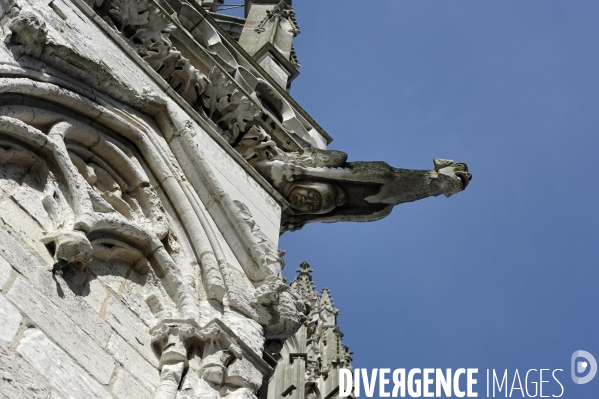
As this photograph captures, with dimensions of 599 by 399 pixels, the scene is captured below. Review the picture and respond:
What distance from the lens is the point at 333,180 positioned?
595 cm

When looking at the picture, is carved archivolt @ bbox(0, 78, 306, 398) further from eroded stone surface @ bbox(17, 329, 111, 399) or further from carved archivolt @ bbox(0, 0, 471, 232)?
carved archivolt @ bbox(0, 0, 471, 232)

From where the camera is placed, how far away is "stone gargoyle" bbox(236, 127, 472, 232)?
19.4 ft

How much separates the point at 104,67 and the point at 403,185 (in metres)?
2.20

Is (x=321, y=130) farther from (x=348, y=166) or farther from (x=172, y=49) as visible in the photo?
(x=172, y=49)

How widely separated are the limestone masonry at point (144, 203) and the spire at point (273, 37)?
1871 millimetres

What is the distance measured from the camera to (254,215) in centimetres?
529

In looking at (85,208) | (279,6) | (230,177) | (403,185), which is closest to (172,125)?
(230,177)

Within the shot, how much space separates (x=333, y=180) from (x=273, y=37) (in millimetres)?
3630

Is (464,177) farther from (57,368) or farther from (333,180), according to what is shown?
(57,368)

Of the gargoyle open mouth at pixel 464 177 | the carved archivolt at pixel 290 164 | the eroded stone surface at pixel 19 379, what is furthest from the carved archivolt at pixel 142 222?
the gargoyle open mouth at pixel 464 177

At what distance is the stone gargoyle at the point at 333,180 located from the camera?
19.4ft

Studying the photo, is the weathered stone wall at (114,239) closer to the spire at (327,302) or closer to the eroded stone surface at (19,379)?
the eroded stone surface at (19,379)

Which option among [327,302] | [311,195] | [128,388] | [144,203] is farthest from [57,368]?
[327,302]

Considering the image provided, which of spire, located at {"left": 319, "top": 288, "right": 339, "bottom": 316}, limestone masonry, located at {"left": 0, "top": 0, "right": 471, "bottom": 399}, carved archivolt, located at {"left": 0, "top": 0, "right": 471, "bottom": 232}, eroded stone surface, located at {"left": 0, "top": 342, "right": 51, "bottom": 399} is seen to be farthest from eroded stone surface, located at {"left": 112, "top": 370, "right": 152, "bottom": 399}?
spire, located at {"left": 319, "top": 288, "right": 339, "bottom": 316}
